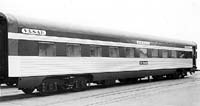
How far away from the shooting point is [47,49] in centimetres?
1338

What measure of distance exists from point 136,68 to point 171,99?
686 cm

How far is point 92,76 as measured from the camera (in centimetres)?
1562

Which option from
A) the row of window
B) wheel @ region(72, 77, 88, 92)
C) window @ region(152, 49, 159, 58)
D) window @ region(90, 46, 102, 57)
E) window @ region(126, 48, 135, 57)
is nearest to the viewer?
the row of window

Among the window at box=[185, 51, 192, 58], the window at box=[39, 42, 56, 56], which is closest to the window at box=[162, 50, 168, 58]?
the window at box=[185, 51, 192, 58]

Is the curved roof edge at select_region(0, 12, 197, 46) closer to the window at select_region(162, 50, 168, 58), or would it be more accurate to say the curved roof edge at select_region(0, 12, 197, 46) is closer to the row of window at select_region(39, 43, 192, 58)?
the row of window at select_region(39, 43, 192, 58)

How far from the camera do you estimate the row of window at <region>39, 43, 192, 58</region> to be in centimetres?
1344

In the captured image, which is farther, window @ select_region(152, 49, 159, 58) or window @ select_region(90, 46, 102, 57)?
window @ select_region(152, 49, 159, 58)

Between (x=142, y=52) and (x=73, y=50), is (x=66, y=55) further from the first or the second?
(x=142, y=52)

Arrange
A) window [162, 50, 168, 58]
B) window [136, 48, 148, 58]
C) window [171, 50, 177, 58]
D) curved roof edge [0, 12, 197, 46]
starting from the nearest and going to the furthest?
curved roof edge [0, 12, 197, 46] < window [136, 48, 148, 58] < window [162, 50, 168, 58] < window [171, 50, 177, 58]

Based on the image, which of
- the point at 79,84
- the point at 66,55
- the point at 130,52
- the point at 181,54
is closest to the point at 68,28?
the point at 66,55

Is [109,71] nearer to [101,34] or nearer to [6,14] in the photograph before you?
[101,34]

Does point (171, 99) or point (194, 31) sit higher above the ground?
point (194, 31)

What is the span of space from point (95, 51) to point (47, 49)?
10.0 feet

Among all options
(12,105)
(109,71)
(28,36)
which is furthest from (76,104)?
(109,71)
